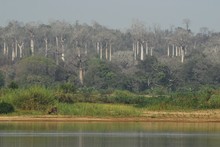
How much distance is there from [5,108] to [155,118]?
11733mm

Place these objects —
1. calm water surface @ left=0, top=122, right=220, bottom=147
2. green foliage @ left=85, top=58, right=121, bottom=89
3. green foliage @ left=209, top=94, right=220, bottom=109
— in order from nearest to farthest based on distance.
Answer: calm water surface @ left=0, top=122, right=220, bottom=147 < green foliage @ left=209, top=94, right=220, bottom=109 < green foliage @ left=85, top=58, right=121, bottom=89

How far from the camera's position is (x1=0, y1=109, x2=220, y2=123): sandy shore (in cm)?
5677

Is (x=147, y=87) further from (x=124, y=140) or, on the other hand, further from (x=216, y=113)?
(x=124, y=140)

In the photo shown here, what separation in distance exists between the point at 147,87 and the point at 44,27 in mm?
56760

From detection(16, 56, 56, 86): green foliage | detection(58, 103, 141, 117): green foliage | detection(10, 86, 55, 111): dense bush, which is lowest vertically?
detection(58, 103, 141, 117): green foliage

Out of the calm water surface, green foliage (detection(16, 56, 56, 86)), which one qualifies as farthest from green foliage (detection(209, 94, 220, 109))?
green foliage (detection(16, 56, 56, 86))

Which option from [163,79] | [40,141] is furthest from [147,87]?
[40,141]

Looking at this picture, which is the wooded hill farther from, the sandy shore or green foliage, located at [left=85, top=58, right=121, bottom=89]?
the sandy shore

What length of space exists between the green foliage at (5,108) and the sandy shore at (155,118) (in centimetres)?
84

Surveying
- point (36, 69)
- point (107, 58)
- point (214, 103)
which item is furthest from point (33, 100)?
point (107, 58)

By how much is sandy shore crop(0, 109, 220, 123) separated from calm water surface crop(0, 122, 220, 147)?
2.28 metres

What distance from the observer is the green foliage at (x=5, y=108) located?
5743cm

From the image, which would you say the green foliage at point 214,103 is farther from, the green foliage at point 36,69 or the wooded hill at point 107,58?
the green foliage at point 36,69

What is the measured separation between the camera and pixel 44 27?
490ft
